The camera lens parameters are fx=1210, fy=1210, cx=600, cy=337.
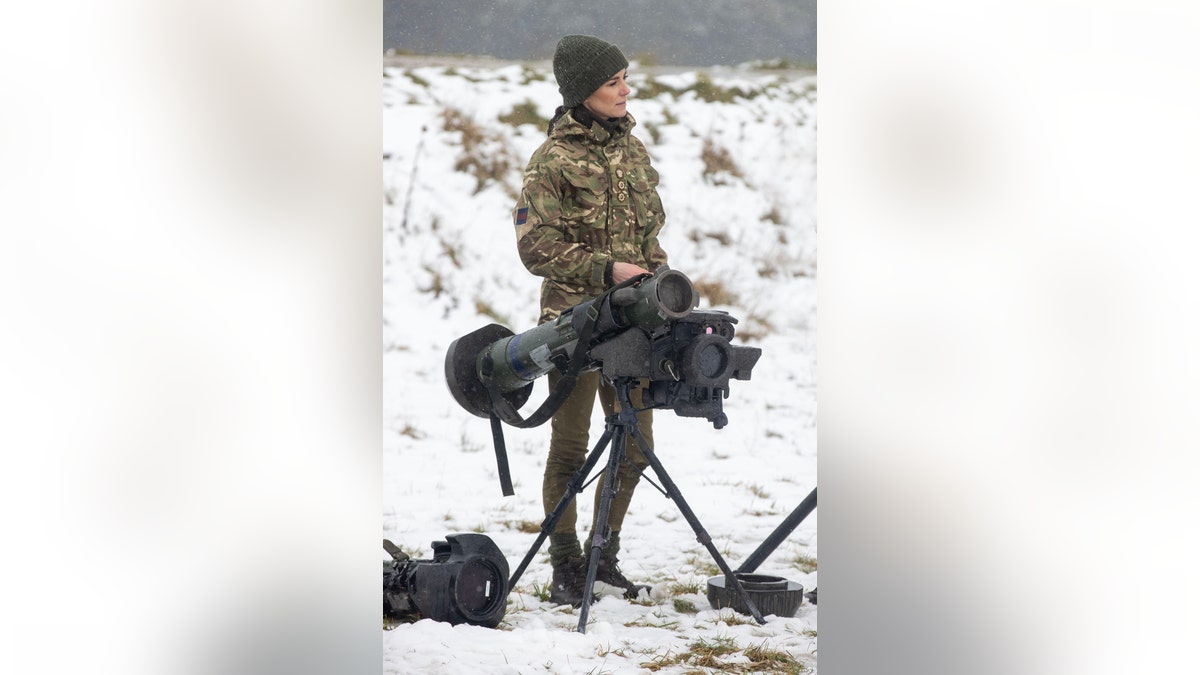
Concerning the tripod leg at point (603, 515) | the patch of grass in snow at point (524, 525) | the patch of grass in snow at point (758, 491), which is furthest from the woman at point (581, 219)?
the patch of grass in snow at point (758, 491)

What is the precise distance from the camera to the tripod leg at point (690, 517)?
3074mm

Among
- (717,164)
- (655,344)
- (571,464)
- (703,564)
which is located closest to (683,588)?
(703,564)

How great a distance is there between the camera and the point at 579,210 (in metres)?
3.53

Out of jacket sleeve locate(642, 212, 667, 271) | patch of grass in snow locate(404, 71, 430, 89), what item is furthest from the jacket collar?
patch of grass in snow locate(404, 71, 430, 89)

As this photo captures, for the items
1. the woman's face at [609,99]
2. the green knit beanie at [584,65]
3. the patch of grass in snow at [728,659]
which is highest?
the green knit beanie at [584,65]

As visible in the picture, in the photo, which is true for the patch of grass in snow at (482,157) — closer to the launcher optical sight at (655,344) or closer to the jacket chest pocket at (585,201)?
the jacket chest pocket at (585,201)

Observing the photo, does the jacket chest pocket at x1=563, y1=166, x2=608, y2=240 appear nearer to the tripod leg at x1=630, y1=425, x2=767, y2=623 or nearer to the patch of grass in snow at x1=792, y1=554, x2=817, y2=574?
the tripod leg at x1=630, y1=425, x2=767, y2=623

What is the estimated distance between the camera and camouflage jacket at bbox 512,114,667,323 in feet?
11.3

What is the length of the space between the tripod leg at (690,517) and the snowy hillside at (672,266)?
70 millimetres
